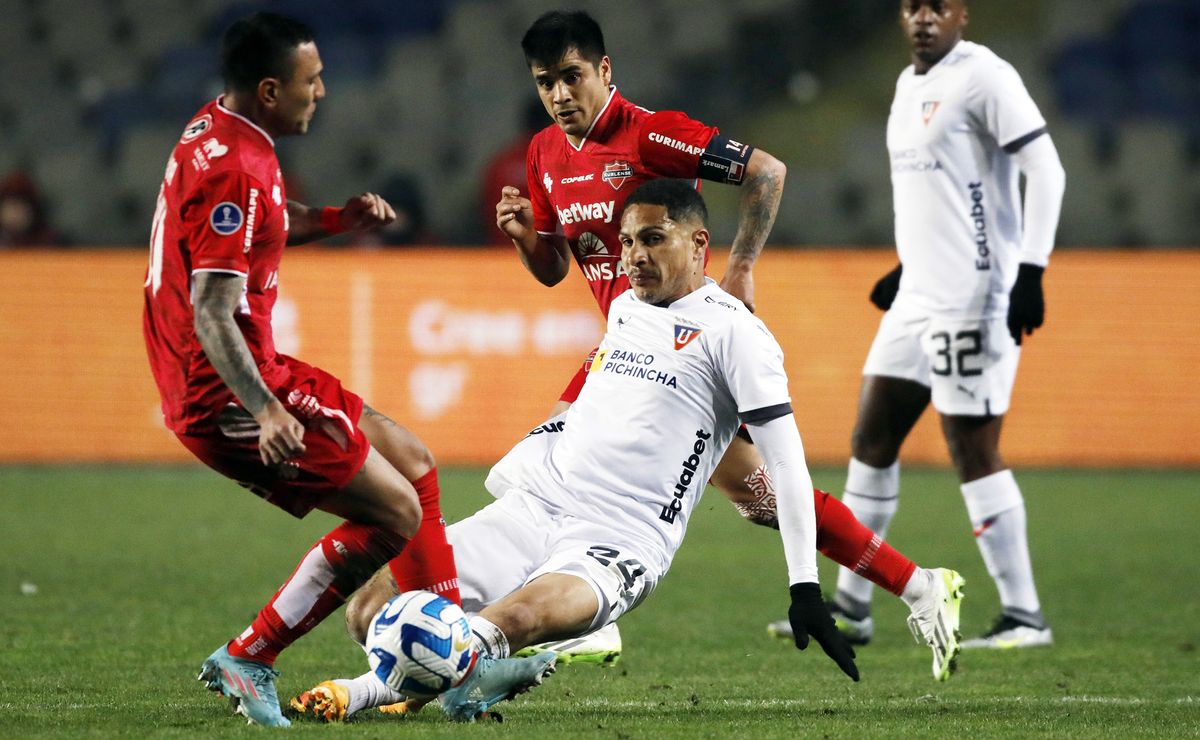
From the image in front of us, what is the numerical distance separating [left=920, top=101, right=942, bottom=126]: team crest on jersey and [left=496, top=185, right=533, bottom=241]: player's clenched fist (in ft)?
6.43

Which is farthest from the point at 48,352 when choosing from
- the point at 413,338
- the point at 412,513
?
the point at 412,513

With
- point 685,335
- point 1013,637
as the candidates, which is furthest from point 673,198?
point 1013,637

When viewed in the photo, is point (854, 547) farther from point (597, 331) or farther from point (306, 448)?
point (597, 331)

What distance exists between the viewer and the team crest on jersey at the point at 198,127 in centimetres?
433

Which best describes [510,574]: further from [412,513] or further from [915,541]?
[915,541]

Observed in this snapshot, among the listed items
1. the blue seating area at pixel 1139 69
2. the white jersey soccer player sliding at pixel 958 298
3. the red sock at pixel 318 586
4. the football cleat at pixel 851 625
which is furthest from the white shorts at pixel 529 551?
the blue seating area at pixel 1139 69

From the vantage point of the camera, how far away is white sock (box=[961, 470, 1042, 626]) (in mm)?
6348

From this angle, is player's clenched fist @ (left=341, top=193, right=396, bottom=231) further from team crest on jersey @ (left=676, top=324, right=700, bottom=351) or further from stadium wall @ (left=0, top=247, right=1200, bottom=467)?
stadium wall @ (left=0, top=247, right=1200, bottom=467)

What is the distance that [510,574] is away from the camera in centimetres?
475

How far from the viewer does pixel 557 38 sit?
520 centimetres

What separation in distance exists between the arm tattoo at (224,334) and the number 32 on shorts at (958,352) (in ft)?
10.2

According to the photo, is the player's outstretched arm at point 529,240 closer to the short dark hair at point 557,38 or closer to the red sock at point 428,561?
the short dark hair at point 557,38

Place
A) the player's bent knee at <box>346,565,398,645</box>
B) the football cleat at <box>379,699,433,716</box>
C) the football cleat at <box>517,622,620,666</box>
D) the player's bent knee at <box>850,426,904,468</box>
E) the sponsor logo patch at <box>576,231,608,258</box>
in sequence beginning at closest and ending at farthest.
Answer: the football cleat at <box>379,699,433,716</box> < the player's bent knee at <box>346,565,398,645</box> < the football cleat at <box>517,622,620,666</box> < the sponsor logo patch at <box>576,231,608,258</box> < the player's bent knee at <box>850,426,904,468</box>

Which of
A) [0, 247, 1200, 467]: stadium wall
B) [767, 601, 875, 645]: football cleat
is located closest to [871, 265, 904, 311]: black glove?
[767, 601, 875, 645]: football cleat
